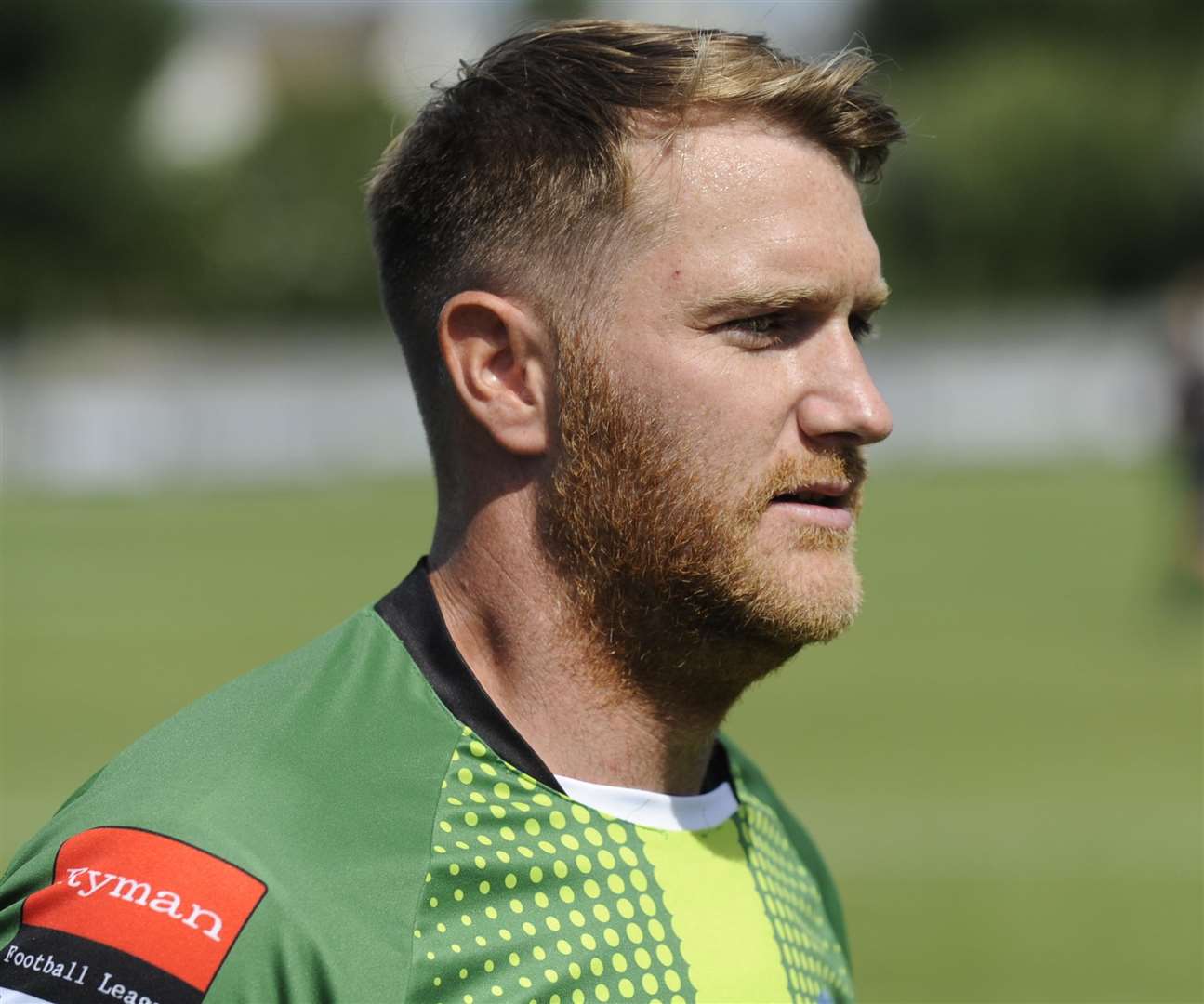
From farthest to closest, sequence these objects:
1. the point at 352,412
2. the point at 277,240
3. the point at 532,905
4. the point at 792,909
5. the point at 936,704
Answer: the point at 277,240
the point at 352,412
the point at 936,704
the point at 792,909
the point at 532,905

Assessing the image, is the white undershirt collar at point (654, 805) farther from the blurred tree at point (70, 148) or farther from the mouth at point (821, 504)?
the blurred tree at point (70, 148)

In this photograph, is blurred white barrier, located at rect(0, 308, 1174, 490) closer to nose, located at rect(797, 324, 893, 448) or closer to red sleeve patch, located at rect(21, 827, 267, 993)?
nose, located at rect(797, 324, 893, 448)

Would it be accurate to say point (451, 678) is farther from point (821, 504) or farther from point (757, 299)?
point (757, 299)

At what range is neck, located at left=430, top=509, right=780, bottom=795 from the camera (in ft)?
8.57

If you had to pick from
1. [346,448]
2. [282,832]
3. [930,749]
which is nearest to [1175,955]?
[930,749]

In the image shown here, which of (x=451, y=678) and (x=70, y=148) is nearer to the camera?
(x=451, y=678)

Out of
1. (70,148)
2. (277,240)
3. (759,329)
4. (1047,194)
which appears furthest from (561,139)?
(277,240)

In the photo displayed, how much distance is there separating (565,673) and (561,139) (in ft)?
2.70

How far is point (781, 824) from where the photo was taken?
308cm

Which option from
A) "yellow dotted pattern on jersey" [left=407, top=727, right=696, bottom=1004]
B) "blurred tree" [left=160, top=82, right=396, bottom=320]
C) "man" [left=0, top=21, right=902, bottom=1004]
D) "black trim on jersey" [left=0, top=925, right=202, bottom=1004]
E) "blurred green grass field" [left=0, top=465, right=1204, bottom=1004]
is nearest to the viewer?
"black trim on jersey" [left=0, top=925, right=202, bottom=1004]

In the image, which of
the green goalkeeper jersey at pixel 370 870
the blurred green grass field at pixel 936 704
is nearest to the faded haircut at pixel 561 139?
the green goalkeeper jersey at pixel 370 870

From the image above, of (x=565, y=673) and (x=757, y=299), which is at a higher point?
(x=757, y=299)

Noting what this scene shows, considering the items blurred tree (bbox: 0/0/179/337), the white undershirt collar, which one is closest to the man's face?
the white undershirt collar

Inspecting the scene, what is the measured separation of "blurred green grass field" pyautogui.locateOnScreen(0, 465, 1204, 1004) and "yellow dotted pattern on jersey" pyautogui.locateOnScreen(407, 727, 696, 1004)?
4.51 meters
